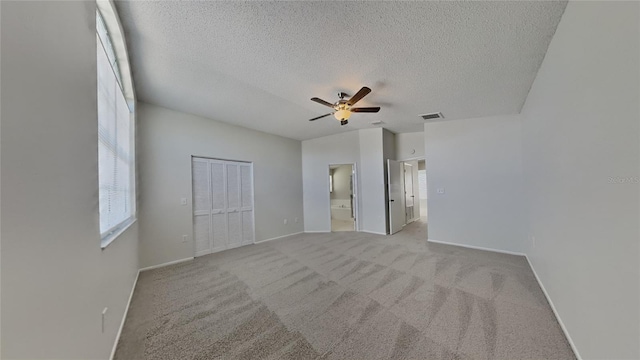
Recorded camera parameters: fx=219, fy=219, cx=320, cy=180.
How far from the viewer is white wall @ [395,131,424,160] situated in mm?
5315

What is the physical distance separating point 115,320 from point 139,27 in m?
2.33

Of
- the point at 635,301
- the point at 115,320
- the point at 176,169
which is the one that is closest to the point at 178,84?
the point at 176,169

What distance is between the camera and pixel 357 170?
5.45m

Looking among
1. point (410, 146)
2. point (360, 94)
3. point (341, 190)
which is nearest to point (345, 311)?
point (360, 94)

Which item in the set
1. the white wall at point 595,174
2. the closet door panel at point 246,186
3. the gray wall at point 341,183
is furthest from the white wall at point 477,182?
the gray wall at point 341,183

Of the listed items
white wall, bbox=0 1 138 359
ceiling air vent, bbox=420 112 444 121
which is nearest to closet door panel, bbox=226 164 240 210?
white wall, bbox=0 1 138 359

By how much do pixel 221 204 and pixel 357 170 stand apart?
3175 mm

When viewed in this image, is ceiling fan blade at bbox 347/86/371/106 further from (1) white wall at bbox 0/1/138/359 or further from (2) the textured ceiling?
(1) white wall at bbox 0/1/138/359

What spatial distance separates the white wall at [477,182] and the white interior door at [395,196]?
87 cm

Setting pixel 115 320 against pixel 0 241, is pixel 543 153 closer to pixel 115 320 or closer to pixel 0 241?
pixel 0 241

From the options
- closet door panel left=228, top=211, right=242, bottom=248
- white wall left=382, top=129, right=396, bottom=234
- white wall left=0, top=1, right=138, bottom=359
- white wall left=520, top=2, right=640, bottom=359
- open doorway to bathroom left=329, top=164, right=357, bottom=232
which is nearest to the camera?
white wall left=0, top=1, right=138, bottom=359

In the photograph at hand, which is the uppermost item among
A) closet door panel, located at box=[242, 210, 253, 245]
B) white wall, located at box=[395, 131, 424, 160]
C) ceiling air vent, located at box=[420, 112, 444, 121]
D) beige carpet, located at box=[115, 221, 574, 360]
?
ceiling air vent, located at box=[420, 112, 444, 121]

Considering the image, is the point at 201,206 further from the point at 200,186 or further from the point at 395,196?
the point at 395,196

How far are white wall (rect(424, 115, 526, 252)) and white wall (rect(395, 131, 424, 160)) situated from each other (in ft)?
2.93
